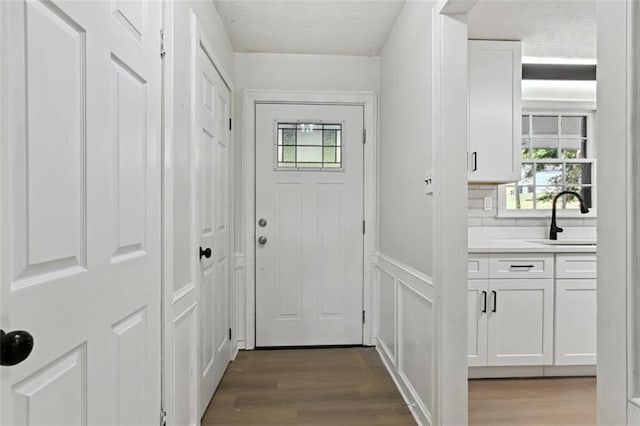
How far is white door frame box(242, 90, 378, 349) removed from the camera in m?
3.00

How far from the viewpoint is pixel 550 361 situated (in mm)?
2443

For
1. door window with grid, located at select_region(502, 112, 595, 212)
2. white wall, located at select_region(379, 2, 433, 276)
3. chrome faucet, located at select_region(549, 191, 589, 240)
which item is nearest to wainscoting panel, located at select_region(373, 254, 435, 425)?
white wall, located at select_region(379, 2, 433, 276)

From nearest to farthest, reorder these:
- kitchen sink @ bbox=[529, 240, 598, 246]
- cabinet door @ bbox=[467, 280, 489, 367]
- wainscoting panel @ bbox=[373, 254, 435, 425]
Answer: wainscoting panel @ bbox=[373, 254, 435, 425]
cabinet door @ bbox=[467, 280, 489, 367]
kitchen sink @ bbox=[529, 240, 598, 246]

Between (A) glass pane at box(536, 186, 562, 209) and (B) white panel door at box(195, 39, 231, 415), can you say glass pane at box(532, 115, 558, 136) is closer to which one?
(A) glass pane at box(536, 186, 562, 209)

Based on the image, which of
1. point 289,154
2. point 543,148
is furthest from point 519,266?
point 289,154

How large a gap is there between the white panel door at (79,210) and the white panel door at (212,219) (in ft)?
2.10

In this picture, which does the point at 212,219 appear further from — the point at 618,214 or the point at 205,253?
the point at 618,214

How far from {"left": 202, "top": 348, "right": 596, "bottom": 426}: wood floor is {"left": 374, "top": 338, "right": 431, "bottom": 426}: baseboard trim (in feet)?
0.12

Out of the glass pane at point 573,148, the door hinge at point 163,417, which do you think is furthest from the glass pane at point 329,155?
the door hinge at point 163,417

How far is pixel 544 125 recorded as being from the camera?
10.6 ft

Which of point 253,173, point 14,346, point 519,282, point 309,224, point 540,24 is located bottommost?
point 519,282

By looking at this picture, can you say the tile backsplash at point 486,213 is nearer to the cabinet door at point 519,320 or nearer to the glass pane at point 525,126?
the glass pane at point 525,126

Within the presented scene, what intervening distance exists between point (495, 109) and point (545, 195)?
1035 millimetres

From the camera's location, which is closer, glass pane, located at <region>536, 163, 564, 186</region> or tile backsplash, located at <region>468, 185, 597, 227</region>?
tile backsplash, located at <region>468, 185, 597, 227</region>
